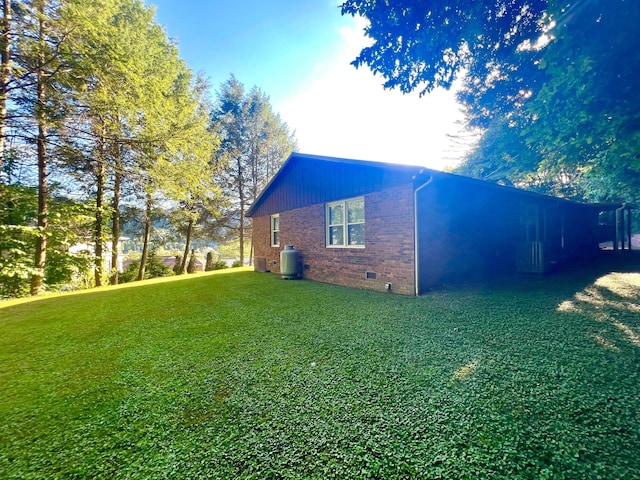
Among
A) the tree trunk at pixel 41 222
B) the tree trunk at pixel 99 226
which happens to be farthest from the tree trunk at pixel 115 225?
the tree trunk at pixel 41 222

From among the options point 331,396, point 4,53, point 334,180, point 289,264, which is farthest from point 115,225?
point 331,396

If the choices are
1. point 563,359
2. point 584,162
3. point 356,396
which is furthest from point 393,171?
point 584,162

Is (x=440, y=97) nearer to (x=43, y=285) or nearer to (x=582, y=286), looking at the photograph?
(x=582, y=286)

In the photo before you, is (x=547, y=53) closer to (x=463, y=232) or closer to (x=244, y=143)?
(x=463, y=232)

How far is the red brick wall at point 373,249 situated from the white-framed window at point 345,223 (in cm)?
22

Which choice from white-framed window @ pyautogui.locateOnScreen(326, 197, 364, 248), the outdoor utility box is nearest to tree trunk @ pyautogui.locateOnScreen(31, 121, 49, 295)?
the outdoor utility box

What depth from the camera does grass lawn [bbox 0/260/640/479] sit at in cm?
158

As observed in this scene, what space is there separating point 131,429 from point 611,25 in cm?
787

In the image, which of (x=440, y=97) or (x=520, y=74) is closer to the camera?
(x=440, y=97)

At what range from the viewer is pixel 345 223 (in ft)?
26.2

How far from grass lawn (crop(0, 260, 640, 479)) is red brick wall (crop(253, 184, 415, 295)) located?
1941 millimetres

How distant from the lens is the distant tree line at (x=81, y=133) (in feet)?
25.0

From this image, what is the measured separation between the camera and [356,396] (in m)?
2.22

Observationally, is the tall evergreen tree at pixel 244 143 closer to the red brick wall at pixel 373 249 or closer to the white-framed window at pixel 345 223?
the red brick wall at pixel 373 249
